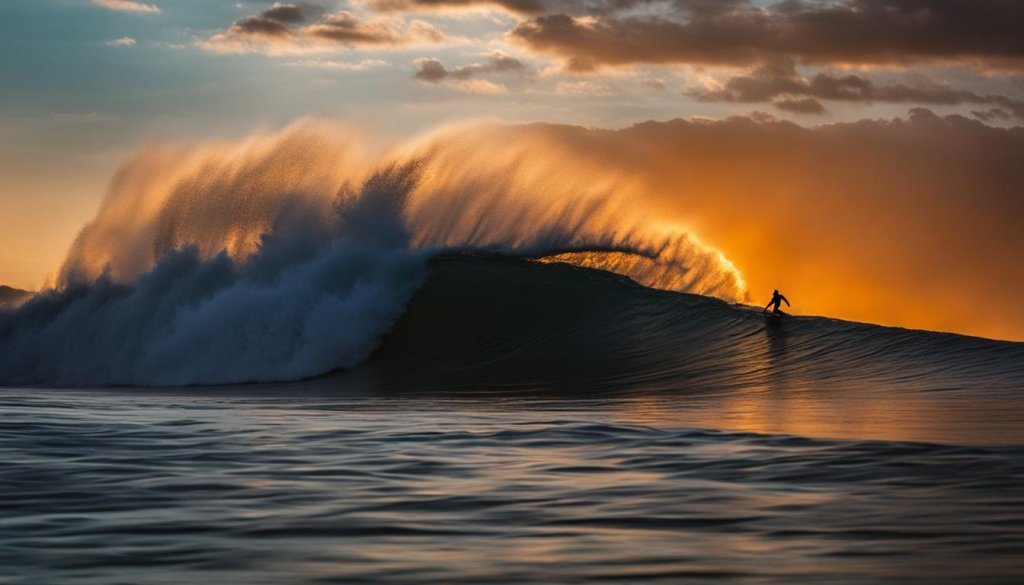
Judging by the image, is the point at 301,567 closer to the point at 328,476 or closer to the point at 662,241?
the point at 328,476

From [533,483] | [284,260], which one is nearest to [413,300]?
[284,260]

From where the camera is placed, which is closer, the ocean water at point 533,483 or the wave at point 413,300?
the ocean water at point 533,483

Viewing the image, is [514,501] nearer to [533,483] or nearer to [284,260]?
[533,483]

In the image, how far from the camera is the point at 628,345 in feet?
74.9

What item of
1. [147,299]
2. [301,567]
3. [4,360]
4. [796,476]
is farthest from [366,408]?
[4,360]

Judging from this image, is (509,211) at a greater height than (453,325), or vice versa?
(509,211)

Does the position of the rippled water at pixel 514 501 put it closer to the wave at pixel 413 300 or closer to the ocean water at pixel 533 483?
the ocean water at pixel 533 483

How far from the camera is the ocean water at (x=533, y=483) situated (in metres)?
4.86

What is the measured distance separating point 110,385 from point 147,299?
276 cm

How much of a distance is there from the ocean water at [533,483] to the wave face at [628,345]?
0.38 m

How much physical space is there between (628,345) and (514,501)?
16.5 meters

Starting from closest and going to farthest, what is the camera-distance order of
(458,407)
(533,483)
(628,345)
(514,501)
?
(514,501)
(533,483)
(458,407)
(628,345)

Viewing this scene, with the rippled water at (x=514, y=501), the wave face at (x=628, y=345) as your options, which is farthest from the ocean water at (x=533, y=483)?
the wave face at (x=628, y=345)

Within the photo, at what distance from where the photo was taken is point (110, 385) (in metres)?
24.1
